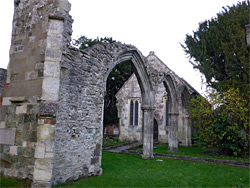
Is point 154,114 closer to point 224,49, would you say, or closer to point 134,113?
point 134,113

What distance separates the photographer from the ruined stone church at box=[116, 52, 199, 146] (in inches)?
719

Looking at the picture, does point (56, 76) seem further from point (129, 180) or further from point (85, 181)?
point (129, 180)

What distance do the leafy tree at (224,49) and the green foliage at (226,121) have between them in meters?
1.01

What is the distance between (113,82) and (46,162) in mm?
18939

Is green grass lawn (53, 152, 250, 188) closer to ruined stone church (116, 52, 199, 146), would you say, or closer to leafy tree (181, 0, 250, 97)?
leafy tree (181, 0, 250, 97)

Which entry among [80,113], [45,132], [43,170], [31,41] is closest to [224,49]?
[80,113]

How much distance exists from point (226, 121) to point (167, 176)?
6568 millimetres

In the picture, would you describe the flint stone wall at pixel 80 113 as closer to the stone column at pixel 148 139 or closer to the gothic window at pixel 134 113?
the stone column at pixel 148 139

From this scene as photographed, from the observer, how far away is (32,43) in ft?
18.7

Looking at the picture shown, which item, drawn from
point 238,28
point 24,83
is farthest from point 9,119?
point 238,28

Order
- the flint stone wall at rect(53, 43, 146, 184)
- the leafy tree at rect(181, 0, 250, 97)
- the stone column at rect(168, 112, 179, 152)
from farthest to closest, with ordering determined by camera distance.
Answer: the stone column at rect(168, 112, 179, 152) < the leafy tree at rect(181, 0, 250, 97) < the flint stone wall at rect(53, 43, 146, 184)

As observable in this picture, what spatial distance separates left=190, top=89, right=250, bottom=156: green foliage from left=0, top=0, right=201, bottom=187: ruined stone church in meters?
7.78

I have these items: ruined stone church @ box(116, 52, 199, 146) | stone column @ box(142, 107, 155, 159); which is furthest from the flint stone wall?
ruined stone church @ box(116, 52, 199, 146)

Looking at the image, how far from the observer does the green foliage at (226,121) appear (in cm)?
1151
